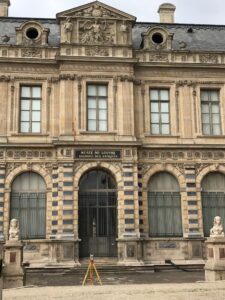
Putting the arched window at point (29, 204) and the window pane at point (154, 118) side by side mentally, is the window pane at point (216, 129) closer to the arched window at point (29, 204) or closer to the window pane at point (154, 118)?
the window pane at point (154, 118)

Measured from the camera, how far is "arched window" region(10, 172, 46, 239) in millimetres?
26141

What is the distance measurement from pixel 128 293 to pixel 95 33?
17845mm

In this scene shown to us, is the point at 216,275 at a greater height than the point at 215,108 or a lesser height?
lesser

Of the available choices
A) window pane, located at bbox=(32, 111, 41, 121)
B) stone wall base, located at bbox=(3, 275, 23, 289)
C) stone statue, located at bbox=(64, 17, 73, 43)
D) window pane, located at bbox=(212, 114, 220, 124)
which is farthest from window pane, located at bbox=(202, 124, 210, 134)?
stone wall base, located at bbox=(3, 275, 23, 289)

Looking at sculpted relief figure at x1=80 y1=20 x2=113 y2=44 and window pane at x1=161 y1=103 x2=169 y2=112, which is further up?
sculpted relief figure at x1=80 y1=20 x2=113 y2=44

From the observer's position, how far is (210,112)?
28797 mm

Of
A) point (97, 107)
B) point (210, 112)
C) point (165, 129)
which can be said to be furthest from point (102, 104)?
point (210, 112)

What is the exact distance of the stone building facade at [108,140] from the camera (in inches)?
1027

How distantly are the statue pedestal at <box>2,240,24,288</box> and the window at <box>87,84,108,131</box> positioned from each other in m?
10.6

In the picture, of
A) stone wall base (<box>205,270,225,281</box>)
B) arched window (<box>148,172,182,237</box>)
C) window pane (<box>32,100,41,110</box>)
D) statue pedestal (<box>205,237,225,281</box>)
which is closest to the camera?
stone wall base (<box>205,270,225,281</box>)

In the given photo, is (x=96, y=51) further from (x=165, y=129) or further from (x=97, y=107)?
(x=165, y=129)

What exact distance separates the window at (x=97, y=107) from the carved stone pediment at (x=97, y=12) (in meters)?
4.28

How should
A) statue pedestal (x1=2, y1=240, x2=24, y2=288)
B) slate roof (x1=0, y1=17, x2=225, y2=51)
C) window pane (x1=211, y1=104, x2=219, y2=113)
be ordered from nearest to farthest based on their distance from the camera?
statue pedestal (x1=2, y1=240, x2=24, y2=288)
window pane (x1=211, y1=104, x2=219, y2=113)
slate roof (x1=0, y1=17, x2=225, y2=51)

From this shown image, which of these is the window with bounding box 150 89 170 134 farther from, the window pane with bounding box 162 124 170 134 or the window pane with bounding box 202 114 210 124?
the window pane with bounding box 202 114 210 124
